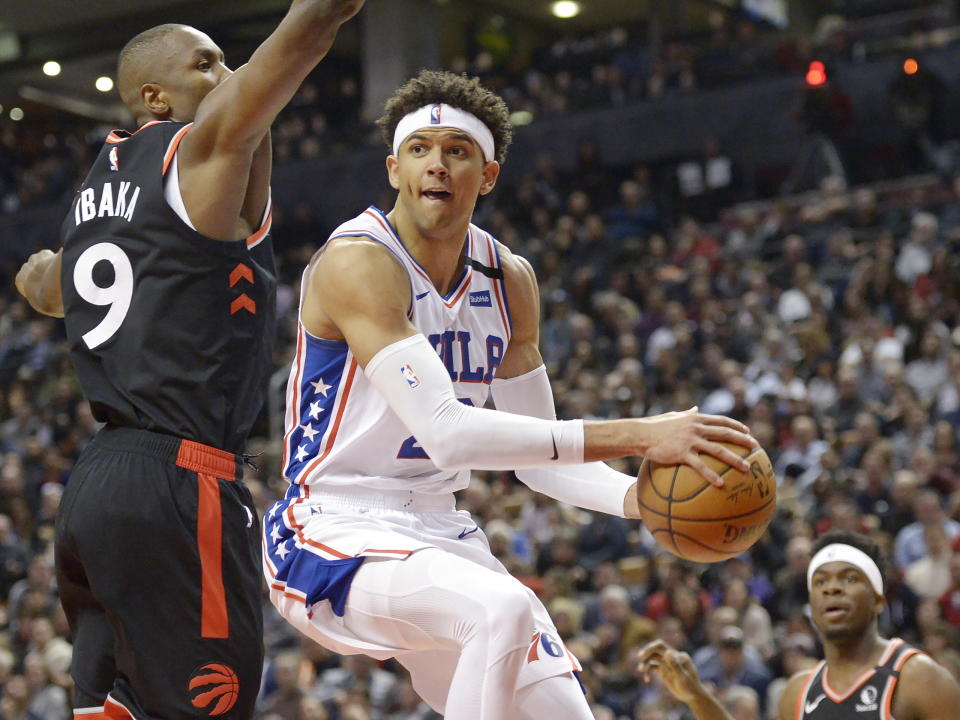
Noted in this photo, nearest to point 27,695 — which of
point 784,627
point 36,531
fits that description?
point 36,531

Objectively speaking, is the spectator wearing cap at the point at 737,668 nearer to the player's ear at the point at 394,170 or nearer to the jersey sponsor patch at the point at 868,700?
the jersey sponsor patch at the point at 868,700

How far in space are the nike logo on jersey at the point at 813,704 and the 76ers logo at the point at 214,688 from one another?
267 centimetres

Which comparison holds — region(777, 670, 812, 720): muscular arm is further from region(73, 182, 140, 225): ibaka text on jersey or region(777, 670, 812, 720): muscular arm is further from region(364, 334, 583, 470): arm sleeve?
region(73, 182, 140, 225): ibaka text on jersey

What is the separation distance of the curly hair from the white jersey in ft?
1.15

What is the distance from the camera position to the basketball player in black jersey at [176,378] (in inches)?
143

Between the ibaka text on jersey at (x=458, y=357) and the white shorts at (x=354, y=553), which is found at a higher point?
the ibaka text on jersey at (x=458, y=357)

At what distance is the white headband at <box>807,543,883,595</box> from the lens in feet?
18.0

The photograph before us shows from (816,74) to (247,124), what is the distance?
51.8 ft

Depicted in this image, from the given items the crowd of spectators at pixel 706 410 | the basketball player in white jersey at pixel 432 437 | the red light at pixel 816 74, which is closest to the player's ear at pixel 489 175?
the basketball player in white jersey at pixel 432 437

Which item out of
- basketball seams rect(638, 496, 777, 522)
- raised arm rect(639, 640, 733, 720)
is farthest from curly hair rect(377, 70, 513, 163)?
raised arm rect(639, 640, 733, 720)

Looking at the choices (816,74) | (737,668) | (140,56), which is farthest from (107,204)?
(816,74)

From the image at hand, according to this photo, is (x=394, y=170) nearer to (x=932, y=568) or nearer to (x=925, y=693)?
(x=925, y=693)

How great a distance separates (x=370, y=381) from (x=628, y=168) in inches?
628

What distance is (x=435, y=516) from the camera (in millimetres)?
4004
